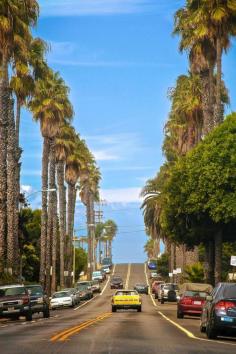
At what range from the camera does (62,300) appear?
59125 millimetres

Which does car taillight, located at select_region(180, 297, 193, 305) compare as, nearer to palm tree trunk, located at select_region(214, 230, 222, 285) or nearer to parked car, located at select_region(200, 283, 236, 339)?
palm tree trunk, located at select_region(214, 230, 222, 285)

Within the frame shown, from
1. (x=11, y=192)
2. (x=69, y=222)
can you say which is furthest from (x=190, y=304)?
(x=69, y=222)

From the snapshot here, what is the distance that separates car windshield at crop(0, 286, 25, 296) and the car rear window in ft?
61.9

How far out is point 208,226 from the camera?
165ft

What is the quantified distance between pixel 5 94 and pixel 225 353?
35437mm

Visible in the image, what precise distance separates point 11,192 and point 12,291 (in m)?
13.0

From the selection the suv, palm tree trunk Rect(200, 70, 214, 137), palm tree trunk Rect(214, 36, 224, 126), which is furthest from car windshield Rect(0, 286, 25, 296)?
palm tree trunk Rect(200, 70, 214, 137)

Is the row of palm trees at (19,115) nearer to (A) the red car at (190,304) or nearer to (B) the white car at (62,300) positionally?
(B) the white car at (62,300)

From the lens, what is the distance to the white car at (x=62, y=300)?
192 ft

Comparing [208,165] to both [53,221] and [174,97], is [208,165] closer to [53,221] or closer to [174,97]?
[174,97]

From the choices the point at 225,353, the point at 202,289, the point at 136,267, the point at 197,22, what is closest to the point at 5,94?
the point at 197,22

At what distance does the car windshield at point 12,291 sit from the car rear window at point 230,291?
61.9 ft

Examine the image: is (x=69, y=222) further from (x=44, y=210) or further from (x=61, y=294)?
(x=61, y=294)

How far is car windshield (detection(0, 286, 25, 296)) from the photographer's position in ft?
127
